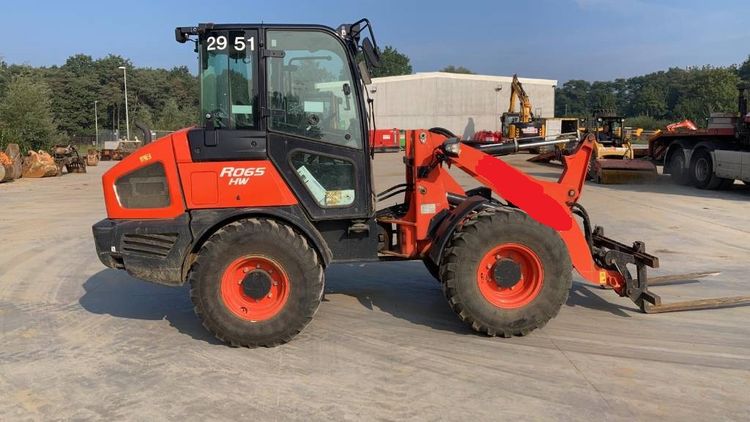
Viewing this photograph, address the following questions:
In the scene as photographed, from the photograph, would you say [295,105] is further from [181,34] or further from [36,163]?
[36,163]

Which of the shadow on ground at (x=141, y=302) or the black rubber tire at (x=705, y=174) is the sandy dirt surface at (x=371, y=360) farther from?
the black rubber tire at (x=705, y=174)

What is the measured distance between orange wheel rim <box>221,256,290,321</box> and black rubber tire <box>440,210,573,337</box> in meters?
1.40

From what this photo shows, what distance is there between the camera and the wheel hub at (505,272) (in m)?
4.85

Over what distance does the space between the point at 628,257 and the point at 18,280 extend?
717 cm

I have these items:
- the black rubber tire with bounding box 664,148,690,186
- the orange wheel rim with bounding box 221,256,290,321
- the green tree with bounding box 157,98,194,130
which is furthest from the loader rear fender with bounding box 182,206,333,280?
the green tree with bounding box 157,98,194,130

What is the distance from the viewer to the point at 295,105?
4.83m

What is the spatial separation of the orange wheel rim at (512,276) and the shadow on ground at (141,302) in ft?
7.89

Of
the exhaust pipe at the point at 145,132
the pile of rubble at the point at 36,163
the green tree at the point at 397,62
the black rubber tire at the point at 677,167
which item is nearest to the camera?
the exhaust pipe at the point at 145,132

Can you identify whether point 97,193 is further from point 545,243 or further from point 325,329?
point 545,243

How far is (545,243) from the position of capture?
190 inches

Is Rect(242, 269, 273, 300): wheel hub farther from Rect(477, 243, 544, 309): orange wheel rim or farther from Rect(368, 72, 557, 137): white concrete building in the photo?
Rect(368, 72, 557, 137): white concrete building

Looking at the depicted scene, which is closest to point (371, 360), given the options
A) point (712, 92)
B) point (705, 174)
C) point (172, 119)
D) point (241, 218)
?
point (241, 218)

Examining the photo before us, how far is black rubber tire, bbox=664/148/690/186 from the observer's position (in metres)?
18.1

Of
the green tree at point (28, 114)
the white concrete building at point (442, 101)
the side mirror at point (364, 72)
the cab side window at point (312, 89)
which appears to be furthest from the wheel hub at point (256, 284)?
the white concrete building at point (442, 101)
